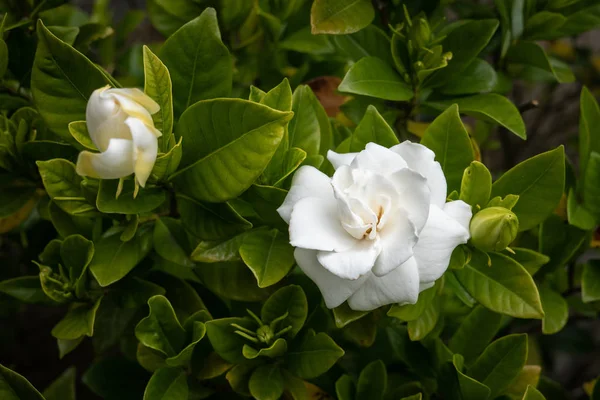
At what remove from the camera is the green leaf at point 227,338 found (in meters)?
0.80

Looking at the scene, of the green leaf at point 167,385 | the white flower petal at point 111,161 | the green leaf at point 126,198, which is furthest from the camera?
the green leaf at point 167,385

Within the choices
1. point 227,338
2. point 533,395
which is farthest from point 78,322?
point 533,395

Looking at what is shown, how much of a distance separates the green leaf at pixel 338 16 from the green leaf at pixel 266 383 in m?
0.50

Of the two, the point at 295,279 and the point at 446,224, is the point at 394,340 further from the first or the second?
the point at 446,224

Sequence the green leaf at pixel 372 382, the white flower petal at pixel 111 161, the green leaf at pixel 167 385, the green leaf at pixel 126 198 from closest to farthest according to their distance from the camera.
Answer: the white flower petal at pixel 111 161
the green leaf at pixel 126 198
the green leaf at pixel 167 385
the green leaf at pixel 372 382

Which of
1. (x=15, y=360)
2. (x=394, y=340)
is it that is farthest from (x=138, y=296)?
(x=15, y=360)

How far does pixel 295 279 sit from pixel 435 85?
386 mm

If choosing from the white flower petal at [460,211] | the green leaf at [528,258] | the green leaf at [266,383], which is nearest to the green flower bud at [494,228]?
the white flower petal at [460,211]

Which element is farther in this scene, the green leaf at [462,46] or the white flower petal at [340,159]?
the green leaf at [462,46]

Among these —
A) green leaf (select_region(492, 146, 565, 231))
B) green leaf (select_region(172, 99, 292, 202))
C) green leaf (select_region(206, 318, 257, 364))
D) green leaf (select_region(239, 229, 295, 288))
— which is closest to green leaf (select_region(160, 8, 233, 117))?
green leaf (select_region(172, 99, 292, 202))

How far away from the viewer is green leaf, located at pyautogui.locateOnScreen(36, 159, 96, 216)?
2.52 feet

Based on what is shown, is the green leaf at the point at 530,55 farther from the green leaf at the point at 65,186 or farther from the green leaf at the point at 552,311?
the green leaf at the point at 65,186

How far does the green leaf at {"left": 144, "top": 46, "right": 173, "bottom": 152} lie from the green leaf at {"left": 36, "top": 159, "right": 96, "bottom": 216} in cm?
15

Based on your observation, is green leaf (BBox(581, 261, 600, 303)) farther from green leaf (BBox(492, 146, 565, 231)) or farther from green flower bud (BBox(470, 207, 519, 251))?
green flower bud (BBox(470, 207, 519, 251))
